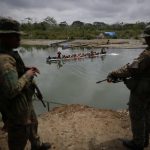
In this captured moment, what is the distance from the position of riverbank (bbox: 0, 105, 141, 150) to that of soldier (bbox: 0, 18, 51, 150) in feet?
4.71

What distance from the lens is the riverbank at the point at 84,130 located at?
5.00m

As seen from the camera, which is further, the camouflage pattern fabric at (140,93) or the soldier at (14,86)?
the camouflage pattern fabric at (140,93)

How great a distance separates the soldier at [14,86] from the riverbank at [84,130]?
144 cm

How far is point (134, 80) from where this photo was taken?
4.30m

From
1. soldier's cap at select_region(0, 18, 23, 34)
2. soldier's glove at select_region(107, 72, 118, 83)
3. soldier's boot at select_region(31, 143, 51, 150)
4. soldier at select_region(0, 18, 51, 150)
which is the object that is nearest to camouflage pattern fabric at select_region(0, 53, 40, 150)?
soldier at select_region(0, 18, 51, 150)

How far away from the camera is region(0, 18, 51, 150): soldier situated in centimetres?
313

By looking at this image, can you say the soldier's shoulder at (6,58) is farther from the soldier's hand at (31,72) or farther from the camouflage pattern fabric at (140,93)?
the camouflage pattern fabric at (140,93)

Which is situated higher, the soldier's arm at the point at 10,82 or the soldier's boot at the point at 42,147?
the soldier's arm at the point at 10,82

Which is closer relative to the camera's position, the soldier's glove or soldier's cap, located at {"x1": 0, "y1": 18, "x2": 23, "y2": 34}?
soldier's cap, located at {"x1": 0, "y1": 18, "x2": 23, "y2": 34}

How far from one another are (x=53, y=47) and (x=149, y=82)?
1945 inches

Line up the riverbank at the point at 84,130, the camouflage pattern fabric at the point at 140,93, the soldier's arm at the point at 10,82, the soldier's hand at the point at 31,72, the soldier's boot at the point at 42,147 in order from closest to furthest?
the soldier's arm at the point at 10,82 < the soldier's hand at the point at 31,72 < the camouflage pattern fabric at the point at 140,93 < the soldier's boot at the point at 42,147 < the riverbank at the point at 84,130

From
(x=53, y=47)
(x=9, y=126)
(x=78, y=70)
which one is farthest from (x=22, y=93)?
(x=53, y=47)

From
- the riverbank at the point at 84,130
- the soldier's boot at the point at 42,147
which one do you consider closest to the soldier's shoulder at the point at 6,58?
the soldier's boot at the point at 42,147

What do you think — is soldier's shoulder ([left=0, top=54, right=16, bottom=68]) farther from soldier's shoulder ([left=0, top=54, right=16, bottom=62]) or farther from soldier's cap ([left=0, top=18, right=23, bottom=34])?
soldier's cap ([left=0, top=18, right=23, bottom=34])
